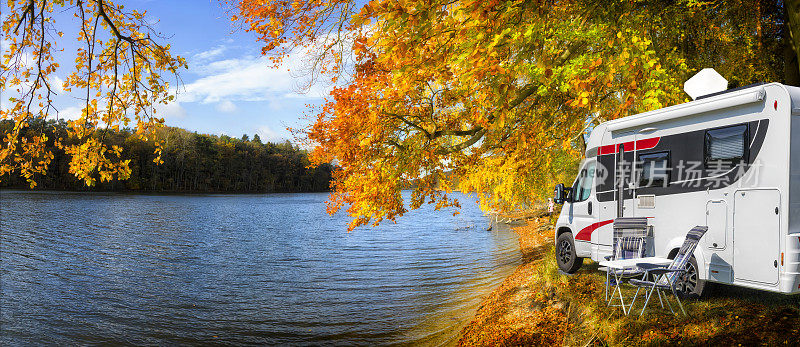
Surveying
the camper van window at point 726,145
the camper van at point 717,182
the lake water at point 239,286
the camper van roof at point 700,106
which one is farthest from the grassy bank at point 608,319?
the camper van roof at point 700,106

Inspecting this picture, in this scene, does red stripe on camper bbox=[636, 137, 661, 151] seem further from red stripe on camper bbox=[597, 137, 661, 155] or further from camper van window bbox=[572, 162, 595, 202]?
camper van window bbox=[572, 162, 595, 202]

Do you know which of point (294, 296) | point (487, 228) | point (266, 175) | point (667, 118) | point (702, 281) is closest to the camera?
point (702, 281)

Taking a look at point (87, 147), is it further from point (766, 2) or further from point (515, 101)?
point (766, 2)

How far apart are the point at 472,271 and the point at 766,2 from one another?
445 inches

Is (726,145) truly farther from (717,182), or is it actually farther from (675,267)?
(675,267)

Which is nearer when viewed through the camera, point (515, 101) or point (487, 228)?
point (515, 101)

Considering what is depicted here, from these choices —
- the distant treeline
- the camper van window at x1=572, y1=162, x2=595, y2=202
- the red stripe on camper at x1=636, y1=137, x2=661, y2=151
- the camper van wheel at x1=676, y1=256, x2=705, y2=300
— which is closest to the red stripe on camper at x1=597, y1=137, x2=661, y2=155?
the red stripe on camper at x1=636, y1=137, x2=661, y2=151

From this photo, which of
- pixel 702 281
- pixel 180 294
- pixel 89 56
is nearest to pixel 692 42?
pixel 702 281

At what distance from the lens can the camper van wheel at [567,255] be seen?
9938mm

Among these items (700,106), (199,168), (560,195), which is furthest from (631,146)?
(199,168)

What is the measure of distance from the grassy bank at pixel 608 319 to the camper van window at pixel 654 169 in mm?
1716

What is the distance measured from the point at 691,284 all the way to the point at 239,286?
1209 centimetres

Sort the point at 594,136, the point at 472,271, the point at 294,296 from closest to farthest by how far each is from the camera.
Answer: the point at 594,136 < the point at 294,296 < the point at 472,271

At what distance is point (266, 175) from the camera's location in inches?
5032
